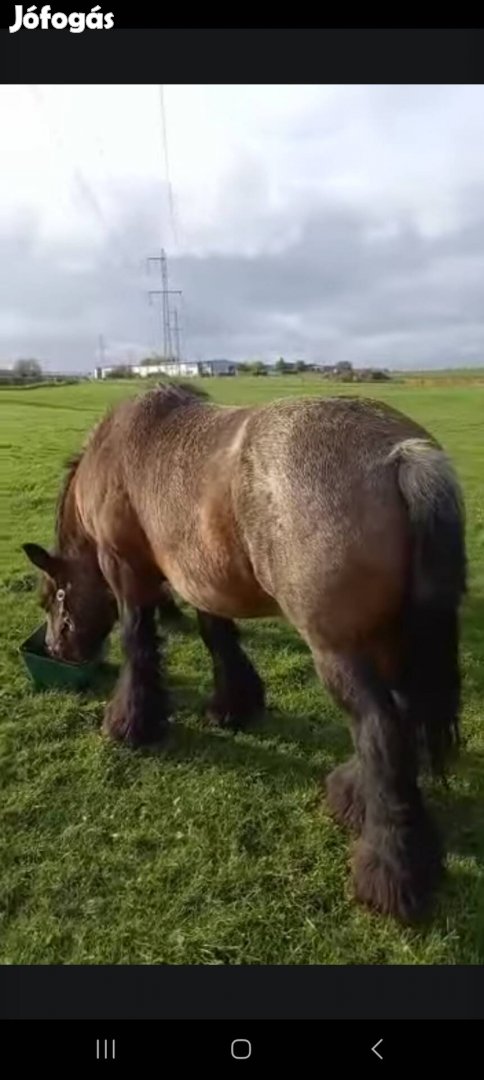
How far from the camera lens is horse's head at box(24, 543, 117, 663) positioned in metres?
5.36

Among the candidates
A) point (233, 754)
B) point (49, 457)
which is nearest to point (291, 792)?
point (233, 754)

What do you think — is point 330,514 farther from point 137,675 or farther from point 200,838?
point 137,675

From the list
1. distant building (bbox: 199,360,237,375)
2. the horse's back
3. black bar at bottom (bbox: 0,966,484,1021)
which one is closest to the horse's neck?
distant building (bbox: 199,360,237,375)

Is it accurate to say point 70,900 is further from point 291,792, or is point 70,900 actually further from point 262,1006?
point 262,1006

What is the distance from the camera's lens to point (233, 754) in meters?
4.61

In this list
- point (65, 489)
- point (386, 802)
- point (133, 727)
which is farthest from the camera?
point (65, 489)

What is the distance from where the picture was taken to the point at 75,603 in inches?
212

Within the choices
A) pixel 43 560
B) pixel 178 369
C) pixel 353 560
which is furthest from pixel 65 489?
pixel 353 560

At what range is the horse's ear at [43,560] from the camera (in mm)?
5258

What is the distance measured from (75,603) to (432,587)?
316 centimetres

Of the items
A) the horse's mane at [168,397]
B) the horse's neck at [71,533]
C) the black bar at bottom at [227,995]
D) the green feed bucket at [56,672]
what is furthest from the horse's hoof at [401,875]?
the horse's neck at [71,533]

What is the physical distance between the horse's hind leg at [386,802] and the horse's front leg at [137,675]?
174cm
